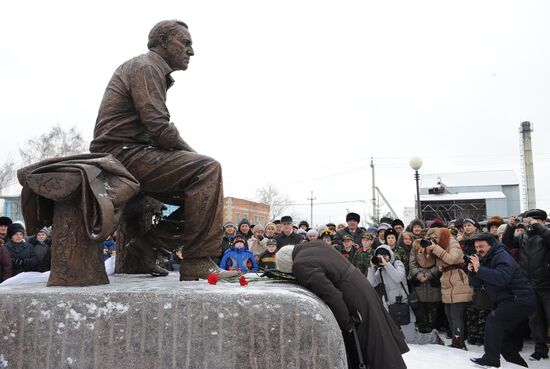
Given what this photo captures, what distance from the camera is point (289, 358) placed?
8.59 ft

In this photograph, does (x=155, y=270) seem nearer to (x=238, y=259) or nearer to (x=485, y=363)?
(x=238, y=259)

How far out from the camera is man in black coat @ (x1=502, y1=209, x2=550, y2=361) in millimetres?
7094

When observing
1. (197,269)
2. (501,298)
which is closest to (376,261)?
(501,298)

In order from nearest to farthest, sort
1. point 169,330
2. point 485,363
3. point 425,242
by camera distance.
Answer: point 169,330 → point 485,363 → point 425,242

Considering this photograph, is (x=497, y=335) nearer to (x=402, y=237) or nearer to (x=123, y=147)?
(x=402, y=237)

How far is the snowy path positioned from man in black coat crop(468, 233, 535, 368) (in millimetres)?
200

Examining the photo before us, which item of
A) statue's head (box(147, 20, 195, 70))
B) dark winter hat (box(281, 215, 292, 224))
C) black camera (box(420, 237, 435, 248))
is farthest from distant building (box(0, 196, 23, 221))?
statue's head (box(147, 20, 195, 70))

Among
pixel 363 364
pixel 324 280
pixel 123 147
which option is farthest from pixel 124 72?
pixel 363 364

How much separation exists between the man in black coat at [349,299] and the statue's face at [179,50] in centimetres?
177

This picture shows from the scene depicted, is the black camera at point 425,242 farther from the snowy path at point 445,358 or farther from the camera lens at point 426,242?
the snowy path at point 445,358

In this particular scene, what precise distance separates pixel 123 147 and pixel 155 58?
29.0 inches

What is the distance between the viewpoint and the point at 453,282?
7617 mm

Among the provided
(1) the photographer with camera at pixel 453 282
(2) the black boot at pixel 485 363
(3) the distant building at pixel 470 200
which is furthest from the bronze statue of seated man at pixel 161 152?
(3) the distant building at pixel 470 200

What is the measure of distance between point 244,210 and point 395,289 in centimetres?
4611
